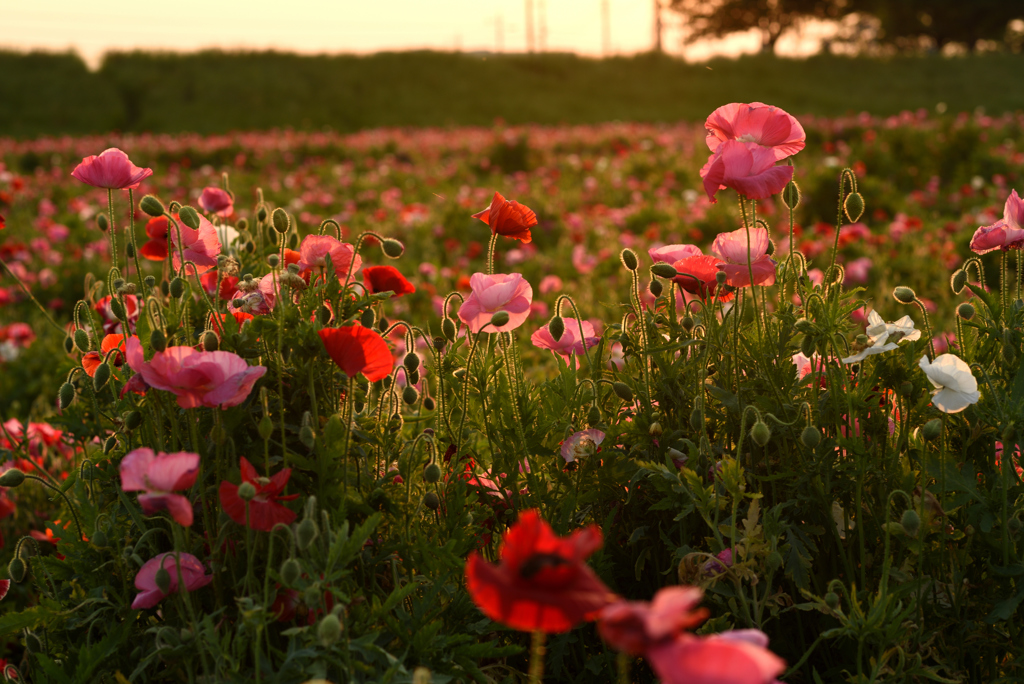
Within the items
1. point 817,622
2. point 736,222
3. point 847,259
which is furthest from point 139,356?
point 736,222

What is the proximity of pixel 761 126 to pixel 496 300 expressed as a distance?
1.82 feet

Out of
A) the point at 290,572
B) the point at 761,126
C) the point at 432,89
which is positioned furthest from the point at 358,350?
the point at 432,89

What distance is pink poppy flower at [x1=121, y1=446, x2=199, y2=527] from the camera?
3.22 feet

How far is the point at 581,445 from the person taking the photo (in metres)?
1.41

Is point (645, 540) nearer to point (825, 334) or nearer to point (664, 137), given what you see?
point (825, 334)

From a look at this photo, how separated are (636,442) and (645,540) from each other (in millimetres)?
193

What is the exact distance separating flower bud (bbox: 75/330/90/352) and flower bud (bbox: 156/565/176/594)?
59 centimetres

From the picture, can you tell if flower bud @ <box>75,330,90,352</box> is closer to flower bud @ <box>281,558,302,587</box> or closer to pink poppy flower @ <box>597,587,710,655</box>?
flower bud @ <box>281,558,302,587</box>

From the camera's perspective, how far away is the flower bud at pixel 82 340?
4.94 feet

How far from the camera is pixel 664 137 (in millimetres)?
11336

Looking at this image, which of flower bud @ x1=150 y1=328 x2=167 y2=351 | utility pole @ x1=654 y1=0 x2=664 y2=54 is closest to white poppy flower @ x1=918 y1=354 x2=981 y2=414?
flower bud @ x1=150 y1=328 x2=167 y2=351

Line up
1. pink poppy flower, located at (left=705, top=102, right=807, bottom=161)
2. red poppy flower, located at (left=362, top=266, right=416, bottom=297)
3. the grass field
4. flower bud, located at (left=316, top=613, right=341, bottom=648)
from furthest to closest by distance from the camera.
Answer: the grass field, red poppy flower, located at (left=362, top=266, right=416, bottom=297), pink poppy flower, located at (left=705, top=102, right=807, bottom=161), flower bud, located at (left=316, top=613, right=341, bottom=648)

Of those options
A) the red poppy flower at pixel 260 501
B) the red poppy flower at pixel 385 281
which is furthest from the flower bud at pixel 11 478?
the red poppy flower at pixel 385 281

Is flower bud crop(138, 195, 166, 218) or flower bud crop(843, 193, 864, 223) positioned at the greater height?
flower bud crop(138, 195, 166, 218)
